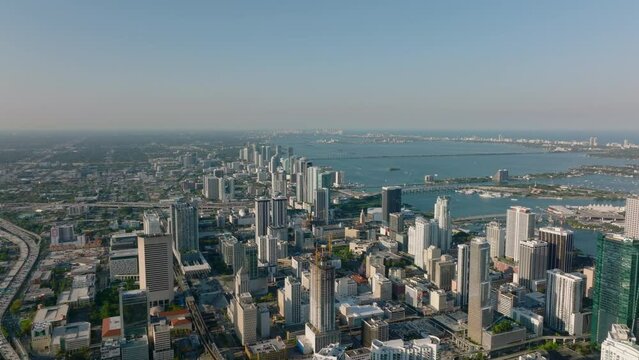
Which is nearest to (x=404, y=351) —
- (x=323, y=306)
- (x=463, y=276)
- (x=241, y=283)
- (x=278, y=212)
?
(x=323, y=306)

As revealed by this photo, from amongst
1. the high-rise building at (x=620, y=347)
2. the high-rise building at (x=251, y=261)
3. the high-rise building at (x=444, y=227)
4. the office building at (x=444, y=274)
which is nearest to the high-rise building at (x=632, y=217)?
the high-rise building at (x=444, y=227)

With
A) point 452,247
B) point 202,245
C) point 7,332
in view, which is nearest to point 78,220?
point 202,245

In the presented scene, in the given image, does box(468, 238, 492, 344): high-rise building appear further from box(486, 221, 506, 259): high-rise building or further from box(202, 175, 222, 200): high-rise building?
box(202, 175, 222, 200): high-rise building

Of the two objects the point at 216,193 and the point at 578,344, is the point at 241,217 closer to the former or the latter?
the point at 216,193

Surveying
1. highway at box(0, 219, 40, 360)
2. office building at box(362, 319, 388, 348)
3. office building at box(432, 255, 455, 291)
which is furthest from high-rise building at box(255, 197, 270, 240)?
office building at box(362, 319, 388, 348)

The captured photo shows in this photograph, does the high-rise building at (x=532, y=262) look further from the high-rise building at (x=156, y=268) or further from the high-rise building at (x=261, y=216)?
the high-rise building at (x=156, y=268)

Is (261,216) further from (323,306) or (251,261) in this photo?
(323,306)
